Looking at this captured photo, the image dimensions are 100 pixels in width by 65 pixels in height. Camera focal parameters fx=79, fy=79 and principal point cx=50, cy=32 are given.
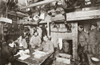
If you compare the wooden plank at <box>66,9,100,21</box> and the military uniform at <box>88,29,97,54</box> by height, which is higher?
the wooden plank at <box>66,9,100,21</box>

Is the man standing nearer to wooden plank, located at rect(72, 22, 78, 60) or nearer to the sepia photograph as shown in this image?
the sepia photograph

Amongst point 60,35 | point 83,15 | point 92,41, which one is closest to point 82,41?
point 92,41

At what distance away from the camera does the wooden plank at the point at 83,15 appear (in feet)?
10.8

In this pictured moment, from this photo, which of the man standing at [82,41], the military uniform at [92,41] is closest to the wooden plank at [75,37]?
the man standing at [82,41]

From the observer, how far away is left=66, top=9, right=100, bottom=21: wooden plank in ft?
10.8

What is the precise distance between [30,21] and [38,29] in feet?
2.61

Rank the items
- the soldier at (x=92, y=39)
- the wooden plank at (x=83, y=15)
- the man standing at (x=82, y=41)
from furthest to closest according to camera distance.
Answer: the man standing at (x=82, y=41)
the soldier at (x=92, y=39)
the wooden plank at (x=83, y=15)

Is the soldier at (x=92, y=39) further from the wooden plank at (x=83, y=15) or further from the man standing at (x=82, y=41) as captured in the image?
the wooden plank at (x=83, y=15)

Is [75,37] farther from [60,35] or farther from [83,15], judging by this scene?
[83,15]

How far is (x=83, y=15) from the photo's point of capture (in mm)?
3570

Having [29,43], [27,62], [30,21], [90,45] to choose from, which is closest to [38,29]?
[30,21]

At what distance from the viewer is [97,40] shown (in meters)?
3.95

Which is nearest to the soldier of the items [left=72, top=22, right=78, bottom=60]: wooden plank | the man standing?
the man standing

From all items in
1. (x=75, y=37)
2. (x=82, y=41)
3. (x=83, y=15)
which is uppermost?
(x=83, y=15)
